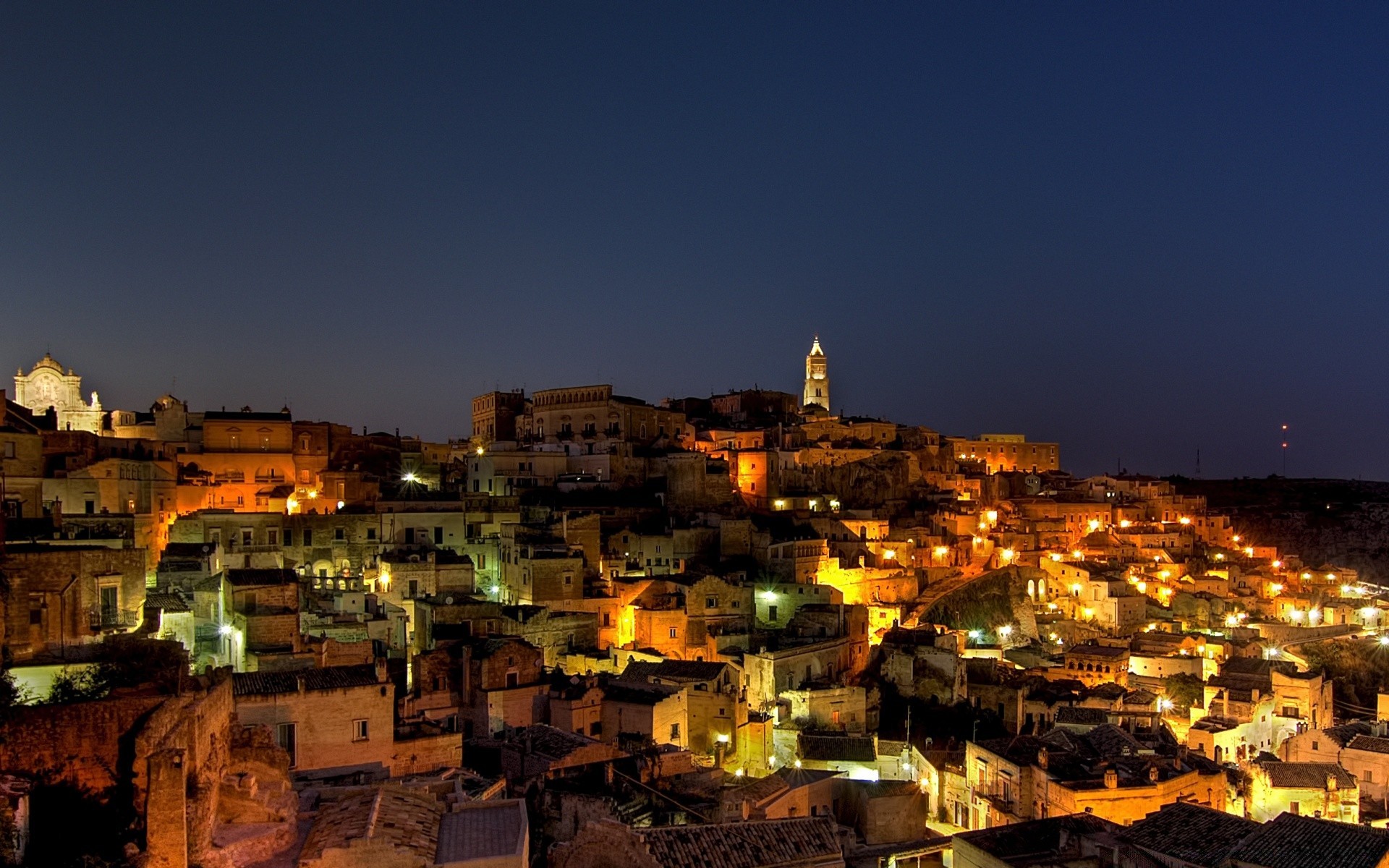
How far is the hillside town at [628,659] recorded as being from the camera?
13156mm

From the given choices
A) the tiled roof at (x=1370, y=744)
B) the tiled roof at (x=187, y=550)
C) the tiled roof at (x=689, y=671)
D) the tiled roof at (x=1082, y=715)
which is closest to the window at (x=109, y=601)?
the tiled roof at (x=187, y=550)

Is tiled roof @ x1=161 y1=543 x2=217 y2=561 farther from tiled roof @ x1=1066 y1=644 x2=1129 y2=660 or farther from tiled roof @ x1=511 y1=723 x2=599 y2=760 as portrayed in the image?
tiled roof @ x1=1066 y1=644 x2=1129 y2=660

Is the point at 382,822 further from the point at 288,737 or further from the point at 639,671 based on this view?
the point at 639,671

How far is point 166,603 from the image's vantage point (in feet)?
72.5

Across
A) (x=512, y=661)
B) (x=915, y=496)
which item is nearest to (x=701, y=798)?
(x=512, y=661)

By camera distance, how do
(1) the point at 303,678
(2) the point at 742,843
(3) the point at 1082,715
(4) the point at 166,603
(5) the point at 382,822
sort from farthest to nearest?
(3) the point at 1082,715, (4) the point at 166,603, (1) the point at 303,678, (2) the point at 742,843, (5) the point at 382,822

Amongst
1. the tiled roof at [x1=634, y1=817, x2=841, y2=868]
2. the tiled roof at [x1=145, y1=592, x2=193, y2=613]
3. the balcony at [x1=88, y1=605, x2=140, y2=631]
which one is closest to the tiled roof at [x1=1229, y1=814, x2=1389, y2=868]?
the tiled roof at [x1=634, y1=817, x2=841, y2=868]

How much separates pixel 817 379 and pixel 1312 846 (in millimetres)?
82481

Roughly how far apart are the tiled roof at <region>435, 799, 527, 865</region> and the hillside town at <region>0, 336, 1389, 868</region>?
6 cm

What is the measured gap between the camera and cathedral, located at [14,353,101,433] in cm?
4222

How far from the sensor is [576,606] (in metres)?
32.7

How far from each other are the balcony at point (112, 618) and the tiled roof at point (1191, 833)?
783 inches

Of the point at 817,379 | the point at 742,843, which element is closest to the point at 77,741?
the point at 742,843

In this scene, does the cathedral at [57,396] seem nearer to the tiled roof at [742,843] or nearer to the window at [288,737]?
the window at [288,737]
